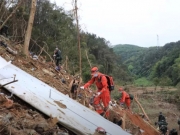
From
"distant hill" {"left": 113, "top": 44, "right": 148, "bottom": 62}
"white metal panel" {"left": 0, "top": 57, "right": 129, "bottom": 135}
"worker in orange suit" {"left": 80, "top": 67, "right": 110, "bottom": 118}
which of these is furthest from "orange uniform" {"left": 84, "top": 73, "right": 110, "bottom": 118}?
"distant hill" {"left": 113, "top": 44, "right": 148, "bottom": 62}

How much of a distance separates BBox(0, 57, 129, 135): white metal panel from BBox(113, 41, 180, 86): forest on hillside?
108 ft

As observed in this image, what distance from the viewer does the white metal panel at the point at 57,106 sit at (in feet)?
16.1

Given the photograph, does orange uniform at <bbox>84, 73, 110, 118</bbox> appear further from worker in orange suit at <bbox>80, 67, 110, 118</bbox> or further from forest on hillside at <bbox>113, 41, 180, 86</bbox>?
forest on hillside at <bbox>113, 41, 180, 86</bbox>

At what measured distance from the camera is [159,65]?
6228 cm

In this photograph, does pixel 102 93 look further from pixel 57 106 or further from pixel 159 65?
pixel 159 65

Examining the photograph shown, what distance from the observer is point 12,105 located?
4.80 m

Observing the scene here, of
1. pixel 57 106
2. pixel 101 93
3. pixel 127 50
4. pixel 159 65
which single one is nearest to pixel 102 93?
pixel 101 93

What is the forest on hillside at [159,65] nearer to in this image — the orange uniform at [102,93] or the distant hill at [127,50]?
the distant hill at [127,50]

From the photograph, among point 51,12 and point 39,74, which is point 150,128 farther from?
point 51,12

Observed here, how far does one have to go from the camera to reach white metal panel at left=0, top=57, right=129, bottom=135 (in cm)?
490

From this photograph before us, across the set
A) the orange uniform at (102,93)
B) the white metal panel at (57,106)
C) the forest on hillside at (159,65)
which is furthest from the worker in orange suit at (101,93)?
the forest on hillside at (159,65)

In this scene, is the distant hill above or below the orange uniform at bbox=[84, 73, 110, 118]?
below

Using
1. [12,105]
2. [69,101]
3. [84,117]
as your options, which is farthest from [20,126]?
[69,101]

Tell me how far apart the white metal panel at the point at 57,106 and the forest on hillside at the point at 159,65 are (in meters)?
33.0
